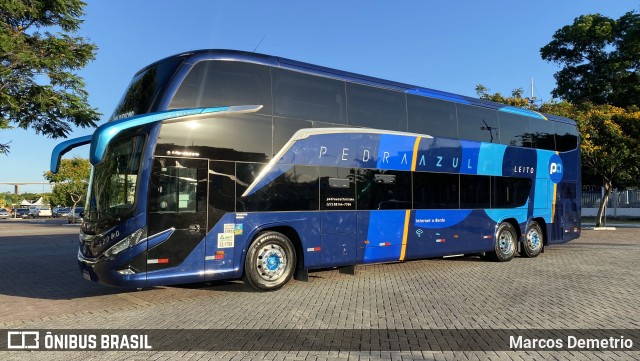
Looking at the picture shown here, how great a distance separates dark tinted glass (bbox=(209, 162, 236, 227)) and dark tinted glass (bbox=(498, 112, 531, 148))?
26.2ft

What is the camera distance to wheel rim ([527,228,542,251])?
45.1ft

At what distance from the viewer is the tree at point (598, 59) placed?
133ft

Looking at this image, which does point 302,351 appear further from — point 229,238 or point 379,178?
point 379,178

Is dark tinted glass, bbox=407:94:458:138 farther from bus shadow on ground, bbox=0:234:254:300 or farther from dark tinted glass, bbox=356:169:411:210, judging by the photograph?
bus shadow on ground, bbox=0:234:254:300

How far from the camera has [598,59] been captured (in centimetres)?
4419

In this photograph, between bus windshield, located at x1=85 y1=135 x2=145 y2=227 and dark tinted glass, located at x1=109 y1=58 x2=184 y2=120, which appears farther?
dark tinted glass, located at x1=109 y1=58 x2=184 y2=120

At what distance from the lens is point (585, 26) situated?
4297cm

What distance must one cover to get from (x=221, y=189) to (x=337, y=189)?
2.46 meters

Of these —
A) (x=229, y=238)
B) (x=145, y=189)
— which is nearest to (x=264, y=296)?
(x=229, y=238)

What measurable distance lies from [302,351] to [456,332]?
208 cm

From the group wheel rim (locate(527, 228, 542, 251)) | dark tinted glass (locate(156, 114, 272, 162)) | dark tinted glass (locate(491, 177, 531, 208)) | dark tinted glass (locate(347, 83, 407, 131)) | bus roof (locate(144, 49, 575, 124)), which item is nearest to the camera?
dark tinted glass (locate(156, 114, 272, 162))

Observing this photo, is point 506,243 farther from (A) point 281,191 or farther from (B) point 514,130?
(A) point 281,191

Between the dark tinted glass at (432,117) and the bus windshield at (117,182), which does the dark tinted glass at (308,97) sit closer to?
the dark tinted glass at (432,117)

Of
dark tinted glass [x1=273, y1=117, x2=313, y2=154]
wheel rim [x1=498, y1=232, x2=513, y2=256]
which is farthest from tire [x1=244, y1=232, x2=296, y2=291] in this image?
wheel rim [x1=498, y1=232, x2=513, y2=256]
